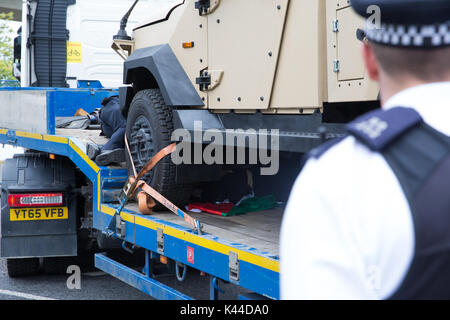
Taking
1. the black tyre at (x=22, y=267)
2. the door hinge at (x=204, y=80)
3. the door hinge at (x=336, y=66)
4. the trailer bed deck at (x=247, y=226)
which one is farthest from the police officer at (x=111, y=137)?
the door hinge at (x=336, y=66)

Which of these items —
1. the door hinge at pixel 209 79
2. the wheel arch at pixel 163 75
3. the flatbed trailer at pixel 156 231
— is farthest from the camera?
the wheel arch at pixel 163 75

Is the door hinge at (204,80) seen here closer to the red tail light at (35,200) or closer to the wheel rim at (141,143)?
the wheel rim at (141,143)

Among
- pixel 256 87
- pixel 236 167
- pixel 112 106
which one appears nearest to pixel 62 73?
pixel 112 106

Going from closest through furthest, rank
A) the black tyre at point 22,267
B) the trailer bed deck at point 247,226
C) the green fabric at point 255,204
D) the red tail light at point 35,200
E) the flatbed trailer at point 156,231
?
1. the flatbed trailer at point 156,231
2. the trailer bed deck at point 247,226
3. the green fabric at point 255,204
4. the red tail light at point 35,200
5. the black tyre at point 22,267

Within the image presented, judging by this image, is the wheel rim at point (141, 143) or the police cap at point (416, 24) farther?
the wheel rim at point (141, 143)

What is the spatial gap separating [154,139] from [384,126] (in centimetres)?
311

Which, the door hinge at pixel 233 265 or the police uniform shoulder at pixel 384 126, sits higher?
the police uniform shoulder at pixel 384 126

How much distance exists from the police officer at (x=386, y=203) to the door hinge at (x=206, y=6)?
8.45 ft

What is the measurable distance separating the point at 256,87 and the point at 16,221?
3.02 metres

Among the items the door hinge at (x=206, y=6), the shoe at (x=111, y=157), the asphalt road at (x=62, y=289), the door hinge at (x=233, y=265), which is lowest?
the asphalt road at (x=62, y=289)

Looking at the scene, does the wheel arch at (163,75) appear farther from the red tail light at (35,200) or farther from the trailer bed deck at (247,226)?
the red tail light at (35,200)

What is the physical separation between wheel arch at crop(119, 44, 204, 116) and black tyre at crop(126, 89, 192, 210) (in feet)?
0.54

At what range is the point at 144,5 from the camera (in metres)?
6.97

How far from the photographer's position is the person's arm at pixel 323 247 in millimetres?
947
